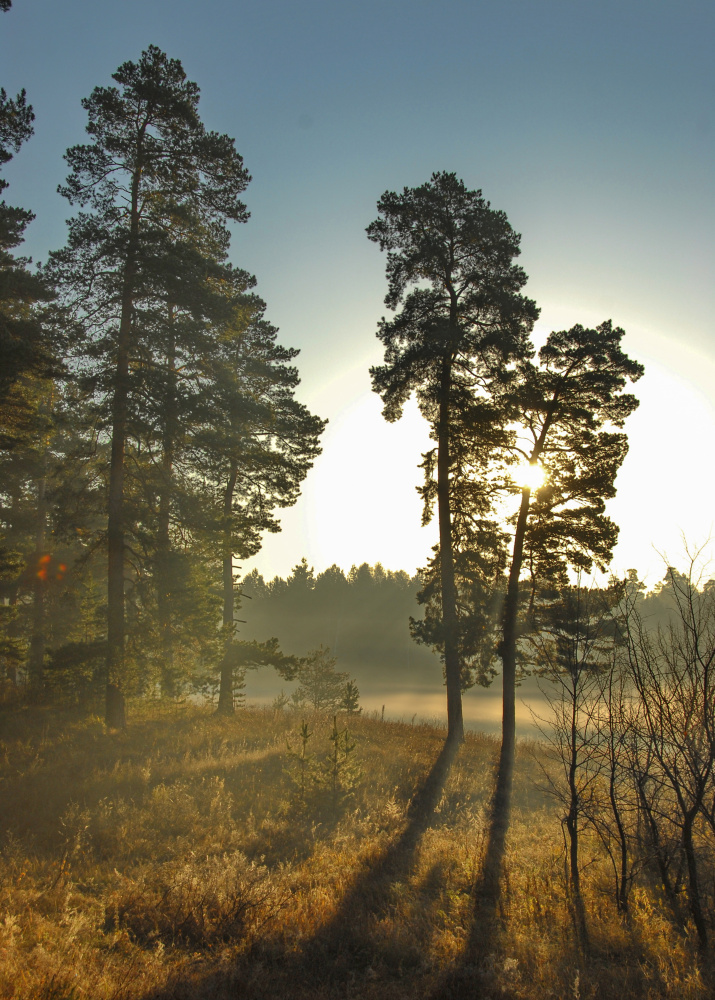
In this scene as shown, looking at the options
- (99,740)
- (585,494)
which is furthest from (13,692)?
(585,494)

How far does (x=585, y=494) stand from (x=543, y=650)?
6180 mm

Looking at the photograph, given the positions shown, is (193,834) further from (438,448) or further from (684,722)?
(438,448)

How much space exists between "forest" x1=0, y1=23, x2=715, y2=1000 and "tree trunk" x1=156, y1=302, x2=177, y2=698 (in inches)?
3.3

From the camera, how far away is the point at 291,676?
65.7 feet

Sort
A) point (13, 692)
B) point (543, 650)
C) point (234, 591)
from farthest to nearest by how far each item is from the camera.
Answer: point (234, 591)
point (13, 692)
point (543, 650)

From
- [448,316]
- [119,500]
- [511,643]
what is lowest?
[511,643]

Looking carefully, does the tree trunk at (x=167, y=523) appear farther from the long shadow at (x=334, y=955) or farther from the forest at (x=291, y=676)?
the long shadow at (x=334, y=955)

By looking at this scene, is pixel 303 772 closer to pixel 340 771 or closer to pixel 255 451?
pixel 340 771

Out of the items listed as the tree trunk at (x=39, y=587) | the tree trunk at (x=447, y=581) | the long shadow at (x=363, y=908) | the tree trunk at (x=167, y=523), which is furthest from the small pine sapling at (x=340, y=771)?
the tree trunk at (x=39, y=587)

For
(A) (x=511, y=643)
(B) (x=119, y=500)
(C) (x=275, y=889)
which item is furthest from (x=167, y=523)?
(A) (x=511, y=643)

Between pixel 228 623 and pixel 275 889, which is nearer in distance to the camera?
pixel 275 889

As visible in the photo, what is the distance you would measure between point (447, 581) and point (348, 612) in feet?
280

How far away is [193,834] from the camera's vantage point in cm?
978

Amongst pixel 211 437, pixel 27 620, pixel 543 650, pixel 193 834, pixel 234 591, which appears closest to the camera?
pixel 193 834
